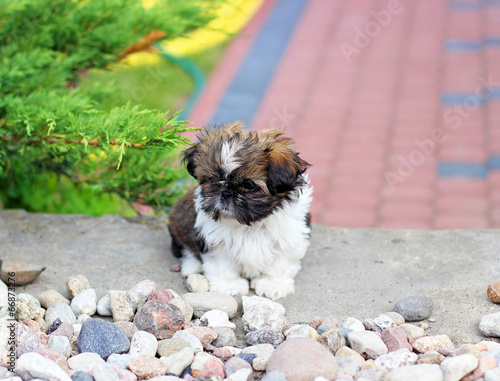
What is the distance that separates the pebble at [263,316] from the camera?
355cm

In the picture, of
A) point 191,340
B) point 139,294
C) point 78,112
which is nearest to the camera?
point 191,340

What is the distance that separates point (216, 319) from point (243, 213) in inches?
24.3

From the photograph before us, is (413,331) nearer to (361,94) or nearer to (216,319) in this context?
(216,319)

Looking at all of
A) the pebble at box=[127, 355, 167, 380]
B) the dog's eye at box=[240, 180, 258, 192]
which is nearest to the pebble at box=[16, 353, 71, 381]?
the pebble at box=[127, 355, 167, 380]

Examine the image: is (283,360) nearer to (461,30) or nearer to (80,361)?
(80,361)

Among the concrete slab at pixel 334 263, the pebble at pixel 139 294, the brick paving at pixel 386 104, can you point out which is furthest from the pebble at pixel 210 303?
the brick paving at pixel 386 104

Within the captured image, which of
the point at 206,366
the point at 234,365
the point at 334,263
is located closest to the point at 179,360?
the point at 206,366

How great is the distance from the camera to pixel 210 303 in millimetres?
3766

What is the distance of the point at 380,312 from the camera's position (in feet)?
12.4

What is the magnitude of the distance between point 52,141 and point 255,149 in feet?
4.96

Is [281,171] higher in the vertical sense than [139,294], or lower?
higher

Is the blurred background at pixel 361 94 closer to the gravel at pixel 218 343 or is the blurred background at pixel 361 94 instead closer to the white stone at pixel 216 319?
the gravel at pixel 218 343

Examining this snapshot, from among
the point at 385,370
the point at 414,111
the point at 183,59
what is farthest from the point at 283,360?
the point at 183,59

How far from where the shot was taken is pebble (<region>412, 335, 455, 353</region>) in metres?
3.30
